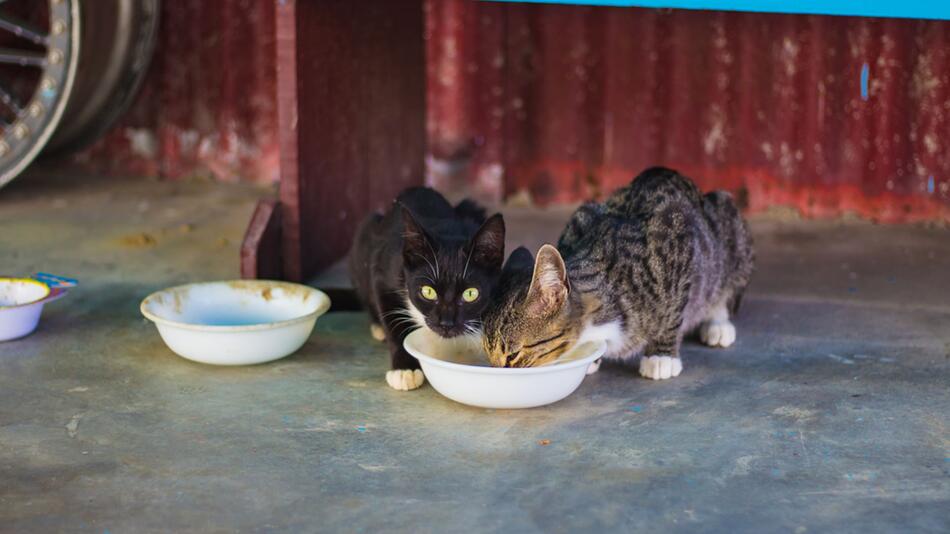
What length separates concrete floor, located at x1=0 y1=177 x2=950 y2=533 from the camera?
257 centimetres

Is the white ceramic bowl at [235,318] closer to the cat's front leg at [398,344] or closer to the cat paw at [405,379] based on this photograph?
the cat's front leg at [398,344]

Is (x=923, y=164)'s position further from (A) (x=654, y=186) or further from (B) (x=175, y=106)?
(B) (x=175, y=106)

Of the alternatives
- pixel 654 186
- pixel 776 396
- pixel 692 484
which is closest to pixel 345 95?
pixel 654 186

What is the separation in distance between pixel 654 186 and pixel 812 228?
198cm

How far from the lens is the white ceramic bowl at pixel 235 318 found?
347 centimetres

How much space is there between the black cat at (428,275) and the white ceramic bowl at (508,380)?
0.14 meters

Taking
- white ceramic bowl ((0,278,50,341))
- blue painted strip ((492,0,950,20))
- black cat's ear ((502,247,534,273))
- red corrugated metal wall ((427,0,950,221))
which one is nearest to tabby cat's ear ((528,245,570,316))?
black cat's ear ((502,247,534,273))

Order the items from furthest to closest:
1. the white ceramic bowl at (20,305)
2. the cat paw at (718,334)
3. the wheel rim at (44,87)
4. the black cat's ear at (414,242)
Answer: the wheel rim at (44,87), the cat paw at (718,334), the white ceramic bowl at (20,305), the black cat's ear at (414,242)

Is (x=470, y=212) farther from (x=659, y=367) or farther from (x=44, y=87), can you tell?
(x=44, y=87)

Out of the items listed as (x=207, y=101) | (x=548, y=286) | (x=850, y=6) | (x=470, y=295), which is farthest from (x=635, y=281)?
Result: (x=207, y=101)

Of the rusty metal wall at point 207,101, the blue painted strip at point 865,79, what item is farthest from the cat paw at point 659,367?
the rusty metal wall at point 207,101

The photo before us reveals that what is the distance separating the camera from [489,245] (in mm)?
3266

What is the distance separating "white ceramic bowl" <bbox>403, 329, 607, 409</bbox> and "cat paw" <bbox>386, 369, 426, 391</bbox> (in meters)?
0.12

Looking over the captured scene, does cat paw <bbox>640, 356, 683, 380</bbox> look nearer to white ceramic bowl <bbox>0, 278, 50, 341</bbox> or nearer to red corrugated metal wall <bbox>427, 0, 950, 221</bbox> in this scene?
white ceramic bowl <bbox>0, 278, 50, 341</bbox>
